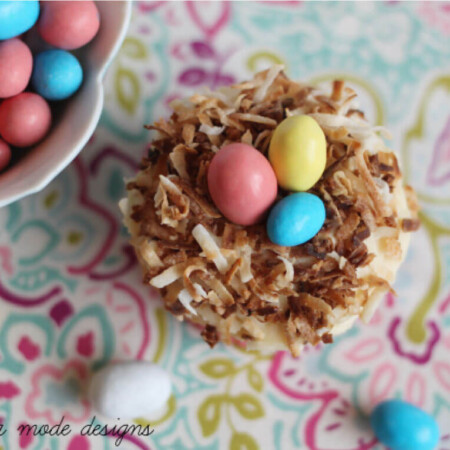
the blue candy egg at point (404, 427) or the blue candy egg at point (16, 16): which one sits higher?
the blue candy egg at point (16, 16)

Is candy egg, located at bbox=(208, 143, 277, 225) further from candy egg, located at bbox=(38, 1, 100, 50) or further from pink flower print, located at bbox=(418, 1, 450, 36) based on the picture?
pink flower print, located at bbox=(418, 1, 450, 36)

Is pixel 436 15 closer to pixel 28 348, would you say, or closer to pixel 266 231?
pixel 266 231

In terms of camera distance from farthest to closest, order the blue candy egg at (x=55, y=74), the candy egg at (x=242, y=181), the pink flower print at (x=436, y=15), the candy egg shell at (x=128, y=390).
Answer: the pink flower print at (x=436, y=15) < the candy egg shell at (x=128, y=390) < the blue candy egg at (x=55, y=74) < the candy egg at (x=242, y=181)

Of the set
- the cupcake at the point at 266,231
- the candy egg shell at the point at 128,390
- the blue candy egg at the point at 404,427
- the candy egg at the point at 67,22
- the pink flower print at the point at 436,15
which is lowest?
the blue candy egg at the point at 404,427

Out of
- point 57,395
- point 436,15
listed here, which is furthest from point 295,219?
point 436,15

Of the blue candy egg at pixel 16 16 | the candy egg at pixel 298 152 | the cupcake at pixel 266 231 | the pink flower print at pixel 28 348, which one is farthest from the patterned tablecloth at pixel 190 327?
the candy egg at pixel 298 152

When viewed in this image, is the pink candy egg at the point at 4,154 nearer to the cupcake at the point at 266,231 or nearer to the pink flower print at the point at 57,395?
the cupcake at the point at 266,231

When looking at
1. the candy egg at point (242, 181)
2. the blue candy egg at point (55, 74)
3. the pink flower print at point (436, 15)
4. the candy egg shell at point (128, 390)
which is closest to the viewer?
the candy egg at point (242, 181)

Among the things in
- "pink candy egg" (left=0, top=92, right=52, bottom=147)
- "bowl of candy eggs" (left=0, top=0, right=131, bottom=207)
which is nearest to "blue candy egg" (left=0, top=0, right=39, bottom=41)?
"bowl of candy eggs" (left=0, top=0, right=131, bottom=207)

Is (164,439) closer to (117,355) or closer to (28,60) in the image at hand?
(117,355)
